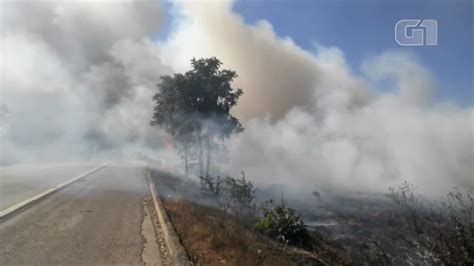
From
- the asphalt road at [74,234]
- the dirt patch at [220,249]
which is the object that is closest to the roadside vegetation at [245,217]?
the dirt patch at [220,249]

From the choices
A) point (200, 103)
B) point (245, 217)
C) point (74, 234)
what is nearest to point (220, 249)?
point (74, 234)

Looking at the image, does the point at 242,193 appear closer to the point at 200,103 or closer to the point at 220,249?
the point at 220,249

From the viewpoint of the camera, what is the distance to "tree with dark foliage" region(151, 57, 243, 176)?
106ft

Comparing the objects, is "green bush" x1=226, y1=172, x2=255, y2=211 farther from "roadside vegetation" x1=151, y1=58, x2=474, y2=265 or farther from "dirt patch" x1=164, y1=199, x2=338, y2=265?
"dirt patch" x1=164, y1=199, x2=338, y2=265

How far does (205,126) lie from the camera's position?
32938 mm

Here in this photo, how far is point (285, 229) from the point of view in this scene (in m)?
14.1

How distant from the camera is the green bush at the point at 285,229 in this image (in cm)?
1387

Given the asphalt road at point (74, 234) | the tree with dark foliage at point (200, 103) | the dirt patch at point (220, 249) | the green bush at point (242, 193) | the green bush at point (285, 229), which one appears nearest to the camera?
the asphalt road at point (74, 234)

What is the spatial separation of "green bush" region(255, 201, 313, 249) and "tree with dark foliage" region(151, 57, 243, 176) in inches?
699

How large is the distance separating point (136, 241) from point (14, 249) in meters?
2.22

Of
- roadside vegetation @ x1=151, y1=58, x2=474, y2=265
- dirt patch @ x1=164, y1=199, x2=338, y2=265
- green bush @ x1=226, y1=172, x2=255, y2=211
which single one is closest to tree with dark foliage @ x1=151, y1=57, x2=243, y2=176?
roadside vegetation @ x1=151, y1=58, x2=474, y2=265

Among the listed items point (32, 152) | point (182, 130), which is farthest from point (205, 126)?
point (32, 152)

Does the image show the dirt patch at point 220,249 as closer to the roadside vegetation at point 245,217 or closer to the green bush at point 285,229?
the roadside vegetation at point 245,217

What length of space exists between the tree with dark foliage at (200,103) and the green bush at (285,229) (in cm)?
1775
